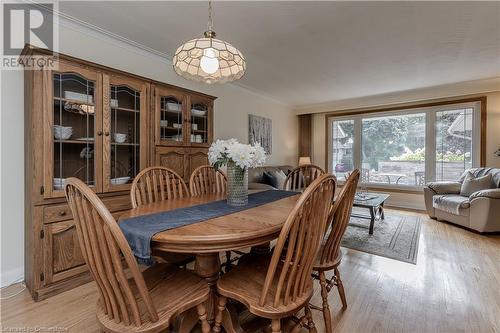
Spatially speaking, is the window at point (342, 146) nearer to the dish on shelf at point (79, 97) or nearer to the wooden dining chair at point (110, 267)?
the dish on shelf at point (79, 97)

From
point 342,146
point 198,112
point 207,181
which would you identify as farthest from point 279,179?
point 342,146

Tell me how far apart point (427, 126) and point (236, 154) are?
16.6ft

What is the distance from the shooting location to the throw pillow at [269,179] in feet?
14.0

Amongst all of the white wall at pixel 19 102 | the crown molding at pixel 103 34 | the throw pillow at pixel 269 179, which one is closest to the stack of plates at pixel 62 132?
the white wall at pixel 19 102

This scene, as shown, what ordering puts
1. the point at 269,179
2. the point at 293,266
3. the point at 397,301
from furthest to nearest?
the point at 269,179
the point at 397,301
the point at 293,266

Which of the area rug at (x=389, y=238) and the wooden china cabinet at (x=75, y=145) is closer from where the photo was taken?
the wooden china cabinet at (x=75, y=145)

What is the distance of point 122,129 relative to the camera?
2389mm

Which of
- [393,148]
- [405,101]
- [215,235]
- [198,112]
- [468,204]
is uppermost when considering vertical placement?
[405,101]

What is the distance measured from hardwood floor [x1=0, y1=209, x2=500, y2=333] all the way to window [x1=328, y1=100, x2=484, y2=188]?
8.70 feet

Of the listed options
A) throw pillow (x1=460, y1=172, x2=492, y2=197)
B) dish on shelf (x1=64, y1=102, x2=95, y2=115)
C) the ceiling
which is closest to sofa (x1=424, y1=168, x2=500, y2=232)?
throw pillow (x1=460, y1=172, x2=492, y2=197)

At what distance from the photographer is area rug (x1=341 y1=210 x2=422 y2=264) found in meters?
2.79

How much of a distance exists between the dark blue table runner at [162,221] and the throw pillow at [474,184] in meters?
3.78

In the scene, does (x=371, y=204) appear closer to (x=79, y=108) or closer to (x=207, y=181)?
(x=207, y=181)

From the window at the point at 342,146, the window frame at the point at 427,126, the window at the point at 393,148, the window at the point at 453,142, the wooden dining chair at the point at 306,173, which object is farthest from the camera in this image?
the window at the point at 342,146
